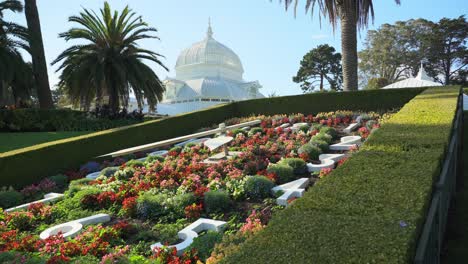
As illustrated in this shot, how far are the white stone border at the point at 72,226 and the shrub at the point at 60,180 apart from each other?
3055 millimetres

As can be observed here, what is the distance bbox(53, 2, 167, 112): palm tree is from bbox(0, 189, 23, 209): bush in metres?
10.5

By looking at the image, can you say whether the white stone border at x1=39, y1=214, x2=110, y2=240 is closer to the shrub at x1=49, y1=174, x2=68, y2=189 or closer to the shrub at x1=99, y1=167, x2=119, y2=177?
the shrub at x1=99, y1=167, x2=119, y2=177

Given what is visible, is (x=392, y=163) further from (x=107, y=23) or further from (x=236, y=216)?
(x=107, y=23)

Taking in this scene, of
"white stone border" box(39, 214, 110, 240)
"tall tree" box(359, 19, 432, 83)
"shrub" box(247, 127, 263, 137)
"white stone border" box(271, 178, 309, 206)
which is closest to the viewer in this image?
"white stone border" box(39, 214, 110, 240)

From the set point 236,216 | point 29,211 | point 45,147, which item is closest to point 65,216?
point 29,211

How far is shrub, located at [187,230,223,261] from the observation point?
431 cm

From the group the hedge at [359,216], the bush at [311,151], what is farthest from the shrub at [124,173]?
the hedge at [359,216]

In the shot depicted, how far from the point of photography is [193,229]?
199 inches

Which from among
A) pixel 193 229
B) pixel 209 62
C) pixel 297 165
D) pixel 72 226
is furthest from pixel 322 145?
pixel 209 62

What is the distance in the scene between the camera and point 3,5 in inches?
759

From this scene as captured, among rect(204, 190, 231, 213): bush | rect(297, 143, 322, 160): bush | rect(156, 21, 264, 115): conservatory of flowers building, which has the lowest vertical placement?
rect(204, 190, 231, 213): bush

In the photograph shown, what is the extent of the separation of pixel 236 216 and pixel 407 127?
2825mm

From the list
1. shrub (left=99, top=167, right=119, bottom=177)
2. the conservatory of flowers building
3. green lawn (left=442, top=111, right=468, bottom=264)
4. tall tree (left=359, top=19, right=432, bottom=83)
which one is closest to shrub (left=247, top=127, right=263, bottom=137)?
shrub (left=99, top=167, right=119, bottom=177)

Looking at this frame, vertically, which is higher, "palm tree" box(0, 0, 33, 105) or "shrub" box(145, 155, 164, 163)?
"palm tree" box(0, 0, 33, 105)
